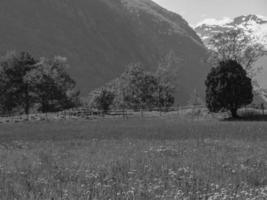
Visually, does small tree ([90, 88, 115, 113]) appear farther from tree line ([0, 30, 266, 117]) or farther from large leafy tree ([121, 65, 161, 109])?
large leafy tree ([121, 65, 161, 109])

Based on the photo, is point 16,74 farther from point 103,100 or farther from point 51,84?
point 103,100

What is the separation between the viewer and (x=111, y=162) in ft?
54.7

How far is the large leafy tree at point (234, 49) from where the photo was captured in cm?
10275

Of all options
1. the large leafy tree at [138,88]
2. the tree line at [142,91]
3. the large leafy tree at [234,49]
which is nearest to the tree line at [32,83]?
the tree line at [142,91]

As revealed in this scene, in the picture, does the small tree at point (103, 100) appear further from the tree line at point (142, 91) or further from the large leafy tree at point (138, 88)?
the large leafy tree at point (138, 88)

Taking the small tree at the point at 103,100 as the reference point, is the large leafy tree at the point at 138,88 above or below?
above

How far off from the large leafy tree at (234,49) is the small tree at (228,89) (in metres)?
28.6

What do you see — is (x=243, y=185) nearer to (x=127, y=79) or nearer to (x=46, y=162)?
(x=46, y=162)

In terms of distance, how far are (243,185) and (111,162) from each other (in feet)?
18.7

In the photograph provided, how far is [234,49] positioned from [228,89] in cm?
3395

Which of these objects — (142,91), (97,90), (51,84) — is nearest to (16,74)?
(51,84)

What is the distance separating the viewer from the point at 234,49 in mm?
102938

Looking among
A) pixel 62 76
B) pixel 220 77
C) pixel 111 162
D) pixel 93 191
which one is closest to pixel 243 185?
pixel 93 191

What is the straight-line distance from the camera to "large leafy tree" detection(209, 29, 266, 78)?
10275 cm
